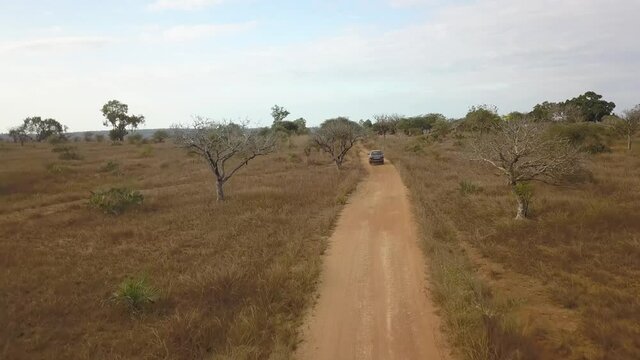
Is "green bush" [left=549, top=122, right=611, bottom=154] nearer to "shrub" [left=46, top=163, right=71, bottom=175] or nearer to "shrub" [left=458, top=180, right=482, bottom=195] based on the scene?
"shrub" [left=458, top=180, right=482, bottom=195]

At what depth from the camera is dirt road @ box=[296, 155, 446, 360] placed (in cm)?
833

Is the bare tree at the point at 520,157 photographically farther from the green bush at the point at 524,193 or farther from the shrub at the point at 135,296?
the shrub at the point at 135,296

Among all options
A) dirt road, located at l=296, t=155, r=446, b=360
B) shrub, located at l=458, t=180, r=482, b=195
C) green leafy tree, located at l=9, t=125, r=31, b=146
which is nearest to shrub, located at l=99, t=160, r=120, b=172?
dirt road, located at l=296, t=155, r=446, b=360

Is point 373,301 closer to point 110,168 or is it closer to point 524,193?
point 524,193

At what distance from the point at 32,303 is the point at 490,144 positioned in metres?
17.6

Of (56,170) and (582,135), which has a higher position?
(582,135)

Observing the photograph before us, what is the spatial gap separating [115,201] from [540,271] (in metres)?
18.8

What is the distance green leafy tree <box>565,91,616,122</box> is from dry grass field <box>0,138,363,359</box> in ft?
233

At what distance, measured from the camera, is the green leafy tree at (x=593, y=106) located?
77500 mm

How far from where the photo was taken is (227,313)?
9812 millimetres

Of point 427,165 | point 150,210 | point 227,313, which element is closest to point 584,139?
point 427,165

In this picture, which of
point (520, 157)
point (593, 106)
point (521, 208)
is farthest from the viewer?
point (593, 106)

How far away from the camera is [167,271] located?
42.1ft

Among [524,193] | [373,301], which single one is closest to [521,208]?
[524,193]
